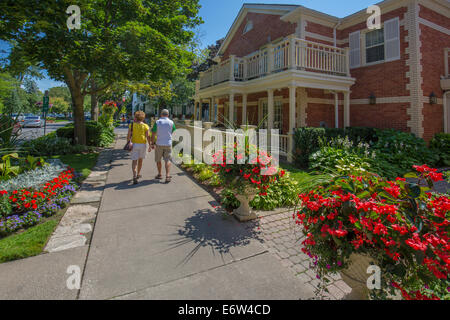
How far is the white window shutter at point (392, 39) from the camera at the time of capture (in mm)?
9570

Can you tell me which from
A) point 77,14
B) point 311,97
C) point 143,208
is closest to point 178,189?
point 143,208

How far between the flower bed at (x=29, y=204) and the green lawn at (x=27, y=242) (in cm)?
18

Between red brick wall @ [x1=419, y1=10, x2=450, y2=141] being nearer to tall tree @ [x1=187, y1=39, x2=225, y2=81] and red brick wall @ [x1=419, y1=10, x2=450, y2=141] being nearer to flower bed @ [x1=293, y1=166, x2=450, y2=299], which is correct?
flower bed @ [x1=293, y1=166, x2=450, y2=299]

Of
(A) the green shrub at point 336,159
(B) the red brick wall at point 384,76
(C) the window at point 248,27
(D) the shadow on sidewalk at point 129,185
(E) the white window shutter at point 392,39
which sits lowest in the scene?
(D) the shadow on sidewalk at point 129,185

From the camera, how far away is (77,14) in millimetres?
7867

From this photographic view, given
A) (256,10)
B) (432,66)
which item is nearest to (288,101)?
(432,66)

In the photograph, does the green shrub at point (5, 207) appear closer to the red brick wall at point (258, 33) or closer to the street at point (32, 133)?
the street at point (32, 133)

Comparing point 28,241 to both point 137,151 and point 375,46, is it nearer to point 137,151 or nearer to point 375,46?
point 137,151

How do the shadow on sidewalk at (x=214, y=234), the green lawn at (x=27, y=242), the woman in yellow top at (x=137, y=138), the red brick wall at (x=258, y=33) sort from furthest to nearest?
the red brick wall at (x=258, y=33) < the woman in yellow top at (x=137, y=138) < the shadow on sidewalk at (x=214, y=234) < the green lawn at (x=27, y=242)

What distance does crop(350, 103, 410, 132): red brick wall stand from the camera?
31.1ft

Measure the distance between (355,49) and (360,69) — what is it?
3.33 feet

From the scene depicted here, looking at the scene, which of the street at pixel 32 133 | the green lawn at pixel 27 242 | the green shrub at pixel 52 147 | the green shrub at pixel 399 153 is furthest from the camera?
the green shrub at pixel 52 147

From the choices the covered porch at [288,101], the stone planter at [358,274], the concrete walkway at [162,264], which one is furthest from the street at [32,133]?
the stone planter at [358,274]

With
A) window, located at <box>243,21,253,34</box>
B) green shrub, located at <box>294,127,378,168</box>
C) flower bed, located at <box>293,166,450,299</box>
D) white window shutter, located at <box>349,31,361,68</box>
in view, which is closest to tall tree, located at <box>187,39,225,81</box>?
window, located at <box>243,21,253,34</box>
